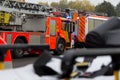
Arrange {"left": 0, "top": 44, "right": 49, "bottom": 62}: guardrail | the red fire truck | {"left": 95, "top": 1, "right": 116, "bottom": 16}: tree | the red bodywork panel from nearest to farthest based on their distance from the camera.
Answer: {"left": 0, "top": 44, "right": 49, "bottom": 62}: guardrail
the red fire truck
the red bodywork panel
{"left": 95, "top": 1, "right": 116, "bottom": 16}: tree

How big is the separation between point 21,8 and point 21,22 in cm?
115

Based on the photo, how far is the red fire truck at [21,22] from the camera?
68.1 ft

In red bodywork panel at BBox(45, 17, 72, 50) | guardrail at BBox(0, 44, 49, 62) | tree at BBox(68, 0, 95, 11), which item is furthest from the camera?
tree at BBox(68, 0, 95, 11)

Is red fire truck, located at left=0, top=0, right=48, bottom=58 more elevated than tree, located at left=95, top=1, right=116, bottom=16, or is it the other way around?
red fire truck, located at left=0, top=0, right=48, bottom=58

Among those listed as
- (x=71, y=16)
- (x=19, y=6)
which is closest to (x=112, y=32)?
(x=19, y=6)

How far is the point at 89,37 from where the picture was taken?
285cm

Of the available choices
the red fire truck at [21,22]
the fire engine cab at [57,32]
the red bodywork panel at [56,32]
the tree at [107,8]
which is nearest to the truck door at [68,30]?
the fire engine cab at [57,32]

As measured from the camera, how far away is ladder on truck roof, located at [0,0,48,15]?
22078 mm

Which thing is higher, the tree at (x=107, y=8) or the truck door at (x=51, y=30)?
the truck door at (x=51, y=30)

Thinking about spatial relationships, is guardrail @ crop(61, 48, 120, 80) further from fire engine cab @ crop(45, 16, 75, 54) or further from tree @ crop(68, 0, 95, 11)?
tree @ crop(68, 0, 95, 11)

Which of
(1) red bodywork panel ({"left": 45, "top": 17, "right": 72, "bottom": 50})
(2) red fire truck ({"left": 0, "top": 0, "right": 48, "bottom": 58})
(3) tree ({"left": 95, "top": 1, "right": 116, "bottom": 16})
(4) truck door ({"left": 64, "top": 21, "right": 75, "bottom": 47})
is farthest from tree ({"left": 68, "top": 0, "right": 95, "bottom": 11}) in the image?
(1) red bodywork panel ({"left": 45, "top": 17, "right": 72, "bottom": 50})

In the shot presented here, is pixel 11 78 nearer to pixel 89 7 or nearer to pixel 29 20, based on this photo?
pixel 29 20

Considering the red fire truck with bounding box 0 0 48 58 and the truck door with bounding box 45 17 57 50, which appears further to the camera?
the truck door with bounding box 45 17 57 50

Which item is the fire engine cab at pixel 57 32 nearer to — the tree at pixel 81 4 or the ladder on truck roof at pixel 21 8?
the ladder on truck roof at pixel 21 8
